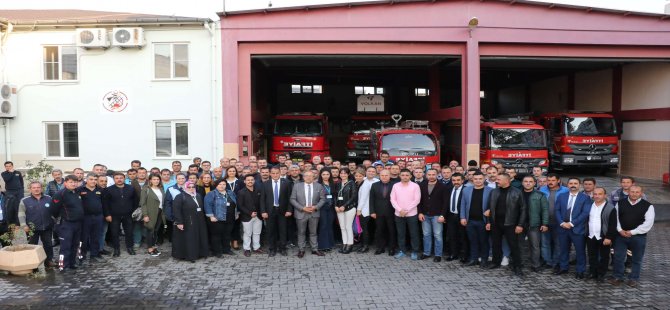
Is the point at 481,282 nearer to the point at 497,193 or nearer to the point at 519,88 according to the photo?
the point at 497,193

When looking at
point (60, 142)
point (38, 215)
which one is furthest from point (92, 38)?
point (38, 215)

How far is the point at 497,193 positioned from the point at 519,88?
23.9 m

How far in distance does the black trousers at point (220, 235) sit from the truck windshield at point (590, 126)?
1412cm

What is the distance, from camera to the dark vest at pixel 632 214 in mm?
6527

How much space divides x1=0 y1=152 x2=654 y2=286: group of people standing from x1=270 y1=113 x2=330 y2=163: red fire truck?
6.64 meters

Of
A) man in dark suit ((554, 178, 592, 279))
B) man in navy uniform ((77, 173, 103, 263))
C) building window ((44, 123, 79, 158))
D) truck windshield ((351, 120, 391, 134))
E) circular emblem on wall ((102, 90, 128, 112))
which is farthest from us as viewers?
truck windshield ((351, 120, 391, 134))

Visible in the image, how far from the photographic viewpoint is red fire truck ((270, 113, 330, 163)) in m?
16.2

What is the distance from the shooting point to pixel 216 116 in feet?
46.1

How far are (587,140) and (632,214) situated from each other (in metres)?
12.1

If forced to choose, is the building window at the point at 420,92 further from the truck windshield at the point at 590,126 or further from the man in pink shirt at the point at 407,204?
the man in pink shirt at the point at 407,204

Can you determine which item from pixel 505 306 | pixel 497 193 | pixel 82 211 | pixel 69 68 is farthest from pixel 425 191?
pixel 69 68

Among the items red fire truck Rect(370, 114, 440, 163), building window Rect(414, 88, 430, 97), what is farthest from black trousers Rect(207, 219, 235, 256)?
building window Rect(414, 88, 430, 97)

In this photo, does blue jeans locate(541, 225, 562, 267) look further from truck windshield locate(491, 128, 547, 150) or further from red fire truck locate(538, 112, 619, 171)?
red fire truck locate(538, 112, 619, 171)

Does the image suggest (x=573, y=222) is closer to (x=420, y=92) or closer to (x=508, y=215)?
(x=508, y=215)
